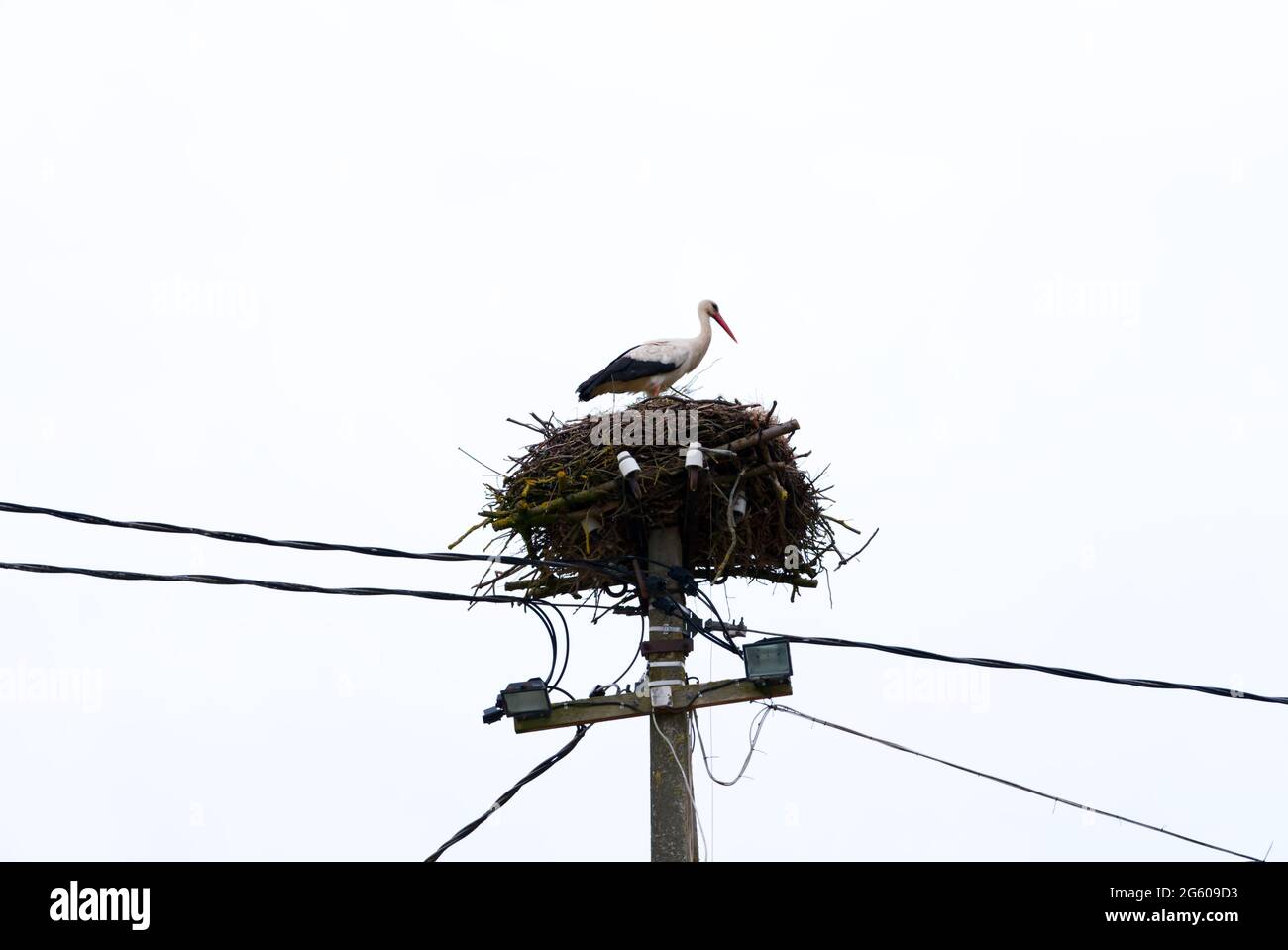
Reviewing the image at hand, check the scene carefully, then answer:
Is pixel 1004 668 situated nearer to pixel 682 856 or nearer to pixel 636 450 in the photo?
pixel 682 856

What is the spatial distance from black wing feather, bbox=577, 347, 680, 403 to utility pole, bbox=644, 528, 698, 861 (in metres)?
3.09

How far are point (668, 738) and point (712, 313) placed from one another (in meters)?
5.26

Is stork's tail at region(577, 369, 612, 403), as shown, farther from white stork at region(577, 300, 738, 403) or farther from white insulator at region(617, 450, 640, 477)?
white insulator at region(617, 450, 640, 477)

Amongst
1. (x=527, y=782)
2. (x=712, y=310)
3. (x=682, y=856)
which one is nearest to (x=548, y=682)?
(x=527, y=782)

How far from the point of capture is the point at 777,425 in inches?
328

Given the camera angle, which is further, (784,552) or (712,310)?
(712,310)

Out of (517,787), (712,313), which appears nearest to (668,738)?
(517,787)

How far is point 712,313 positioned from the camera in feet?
40.4

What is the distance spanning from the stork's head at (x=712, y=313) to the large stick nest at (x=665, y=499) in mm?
3553

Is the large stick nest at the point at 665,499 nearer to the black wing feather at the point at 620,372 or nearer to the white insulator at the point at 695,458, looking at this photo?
the white insulator at the point at 695,458

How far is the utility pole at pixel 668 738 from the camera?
7445mm

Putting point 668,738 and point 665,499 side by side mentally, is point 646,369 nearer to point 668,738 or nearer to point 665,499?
point 665,499
